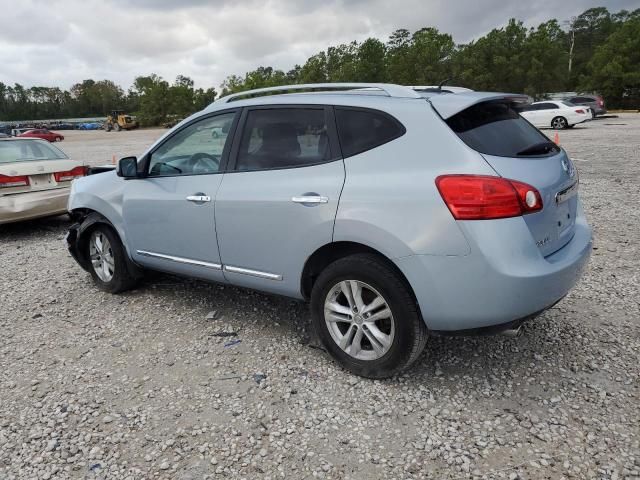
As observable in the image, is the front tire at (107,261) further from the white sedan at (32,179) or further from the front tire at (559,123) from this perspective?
the front tire at (559,123)

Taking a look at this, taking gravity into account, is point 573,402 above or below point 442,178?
below

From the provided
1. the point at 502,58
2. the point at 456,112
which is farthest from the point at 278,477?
the point at 502,58

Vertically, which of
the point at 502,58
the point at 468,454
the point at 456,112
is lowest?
the point at 468,454

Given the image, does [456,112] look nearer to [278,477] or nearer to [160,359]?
[278,477]

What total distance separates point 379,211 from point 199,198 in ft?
5.09

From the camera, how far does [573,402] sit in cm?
277

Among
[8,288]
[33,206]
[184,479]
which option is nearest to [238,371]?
[184,479]

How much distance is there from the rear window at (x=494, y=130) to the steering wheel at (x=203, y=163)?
1810mm

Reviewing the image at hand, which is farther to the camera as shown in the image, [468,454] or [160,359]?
[160,359]

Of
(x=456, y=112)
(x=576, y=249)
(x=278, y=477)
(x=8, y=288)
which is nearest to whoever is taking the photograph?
(x=278, y=477)

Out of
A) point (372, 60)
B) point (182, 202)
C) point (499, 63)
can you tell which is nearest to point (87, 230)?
point (182, 202)

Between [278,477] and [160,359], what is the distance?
150 cm

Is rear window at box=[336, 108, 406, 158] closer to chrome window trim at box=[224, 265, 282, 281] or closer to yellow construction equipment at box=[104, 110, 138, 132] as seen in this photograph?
chrome window trim at box=[224, 265, 282, 281]

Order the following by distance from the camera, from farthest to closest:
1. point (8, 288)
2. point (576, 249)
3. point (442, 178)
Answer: point (8, 288) → point (576, 249) → point (442, 178)
